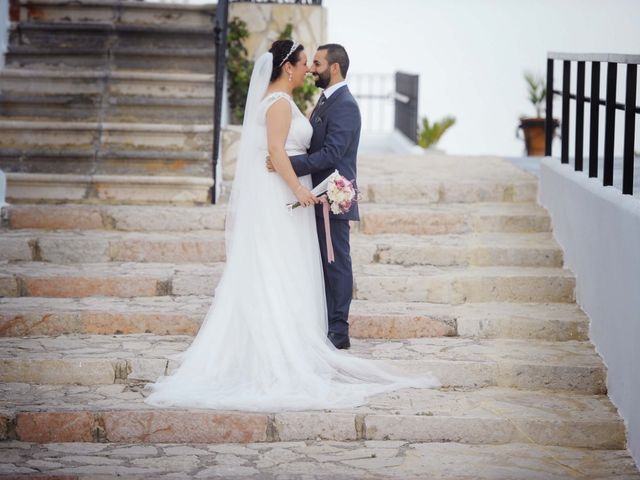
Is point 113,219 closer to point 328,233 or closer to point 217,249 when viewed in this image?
point 217,249

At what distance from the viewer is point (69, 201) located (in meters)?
9.38

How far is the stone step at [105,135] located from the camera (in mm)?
9898

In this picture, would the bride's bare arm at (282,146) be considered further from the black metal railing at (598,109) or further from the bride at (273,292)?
the black metal railing at (598,109)

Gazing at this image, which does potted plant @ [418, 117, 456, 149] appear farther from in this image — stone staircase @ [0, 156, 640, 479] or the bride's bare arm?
the bride's bare arm

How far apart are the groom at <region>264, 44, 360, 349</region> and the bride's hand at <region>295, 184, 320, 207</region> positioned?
0.14 meters

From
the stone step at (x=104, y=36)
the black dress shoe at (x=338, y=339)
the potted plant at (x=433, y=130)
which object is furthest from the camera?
the potted plant at (x=433, y=130)

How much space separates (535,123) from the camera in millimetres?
16750

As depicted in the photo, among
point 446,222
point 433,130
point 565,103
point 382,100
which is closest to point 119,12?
point 446,222

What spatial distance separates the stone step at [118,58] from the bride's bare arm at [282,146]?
14.2ft

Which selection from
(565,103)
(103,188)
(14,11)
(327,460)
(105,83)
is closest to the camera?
(327,460)

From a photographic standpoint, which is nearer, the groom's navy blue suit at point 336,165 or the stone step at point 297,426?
the stone step at point 297,426

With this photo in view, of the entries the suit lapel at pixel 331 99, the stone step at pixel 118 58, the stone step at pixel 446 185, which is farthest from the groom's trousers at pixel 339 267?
the stone step at pixel 118 58

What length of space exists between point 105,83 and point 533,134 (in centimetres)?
817

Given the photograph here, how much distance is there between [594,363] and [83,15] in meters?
6.89
